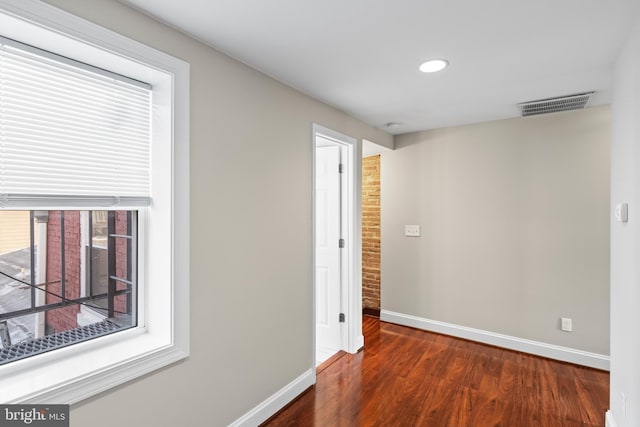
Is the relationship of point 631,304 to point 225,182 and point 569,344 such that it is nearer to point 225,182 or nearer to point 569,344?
point 569,344

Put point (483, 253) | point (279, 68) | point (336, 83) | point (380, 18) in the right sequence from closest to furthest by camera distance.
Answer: point (380, 18), point (279, 68), point (336, 83), point (483, 253)

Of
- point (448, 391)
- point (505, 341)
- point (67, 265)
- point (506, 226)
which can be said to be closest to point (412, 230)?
point (506, 226)

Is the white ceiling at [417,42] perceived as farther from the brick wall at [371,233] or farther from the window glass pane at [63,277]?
the brick wall at [371,233]

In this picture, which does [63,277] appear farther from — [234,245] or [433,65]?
[433,65]

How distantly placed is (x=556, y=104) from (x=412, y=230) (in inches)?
73.1

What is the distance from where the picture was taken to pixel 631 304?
62.7 inches

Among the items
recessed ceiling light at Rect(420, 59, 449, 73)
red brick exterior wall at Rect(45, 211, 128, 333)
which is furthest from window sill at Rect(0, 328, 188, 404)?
recessed ceiling light at Rect(420, 59, 449, 73)

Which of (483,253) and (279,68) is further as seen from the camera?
(483,253)

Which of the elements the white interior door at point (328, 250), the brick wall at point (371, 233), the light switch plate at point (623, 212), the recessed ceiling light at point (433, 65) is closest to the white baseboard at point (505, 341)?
the brick wall at point (371, 233)

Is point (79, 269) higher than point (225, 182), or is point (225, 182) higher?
point (225, 182)

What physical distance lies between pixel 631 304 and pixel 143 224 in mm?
2512

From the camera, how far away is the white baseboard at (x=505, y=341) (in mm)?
2939

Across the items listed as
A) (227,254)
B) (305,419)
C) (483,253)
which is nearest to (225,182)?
(227,254)

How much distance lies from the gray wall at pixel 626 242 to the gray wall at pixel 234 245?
75.7 inches
